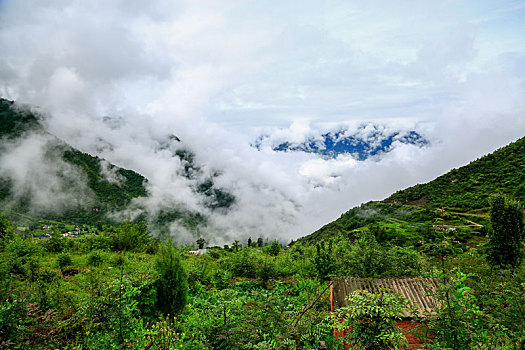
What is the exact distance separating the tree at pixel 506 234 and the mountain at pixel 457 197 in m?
15.3

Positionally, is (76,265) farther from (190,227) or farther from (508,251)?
(190,227)

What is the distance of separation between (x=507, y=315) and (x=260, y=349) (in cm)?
295

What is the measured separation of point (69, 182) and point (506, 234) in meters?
81.5

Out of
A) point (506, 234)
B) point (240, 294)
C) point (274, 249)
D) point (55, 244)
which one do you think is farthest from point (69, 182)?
point (506, 234)

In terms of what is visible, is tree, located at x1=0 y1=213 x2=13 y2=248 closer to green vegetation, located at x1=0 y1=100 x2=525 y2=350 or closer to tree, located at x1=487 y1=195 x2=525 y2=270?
green vegetation, located at x1=0 y1=100 x2=525 y2=350

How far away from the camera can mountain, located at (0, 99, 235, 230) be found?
58.8 metres

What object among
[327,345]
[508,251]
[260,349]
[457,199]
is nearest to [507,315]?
[327,345]

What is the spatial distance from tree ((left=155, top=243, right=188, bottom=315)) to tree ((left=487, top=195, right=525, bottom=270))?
12.6 meters

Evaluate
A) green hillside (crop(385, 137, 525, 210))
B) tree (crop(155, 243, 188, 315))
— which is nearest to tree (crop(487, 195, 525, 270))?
tree (crop(155, 243, 188, 315))

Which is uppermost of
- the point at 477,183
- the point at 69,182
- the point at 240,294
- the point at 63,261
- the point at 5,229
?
the point at 69,182

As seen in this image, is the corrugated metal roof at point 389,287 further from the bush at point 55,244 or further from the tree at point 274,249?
the tree at point 274,249

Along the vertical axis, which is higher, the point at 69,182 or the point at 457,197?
the point at 69,182

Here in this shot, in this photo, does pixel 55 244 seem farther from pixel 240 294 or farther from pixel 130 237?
pixel 240 294

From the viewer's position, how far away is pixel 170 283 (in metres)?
6.36
